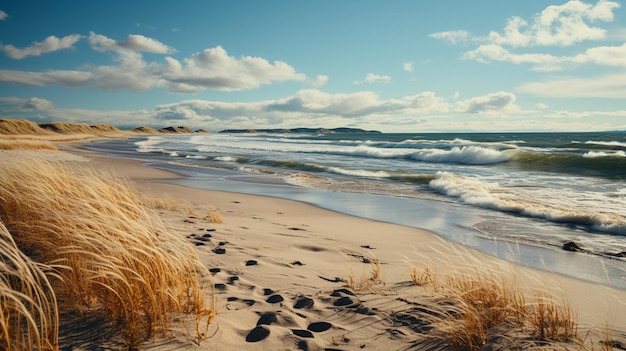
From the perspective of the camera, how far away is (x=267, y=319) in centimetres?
329

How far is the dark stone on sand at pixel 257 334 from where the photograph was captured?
9.70 ft

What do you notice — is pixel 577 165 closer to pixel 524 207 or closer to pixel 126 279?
pixel 524 207

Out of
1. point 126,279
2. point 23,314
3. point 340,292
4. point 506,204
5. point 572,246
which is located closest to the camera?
point 23,314

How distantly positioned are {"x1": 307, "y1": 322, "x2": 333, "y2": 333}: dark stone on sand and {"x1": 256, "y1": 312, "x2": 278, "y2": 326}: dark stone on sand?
0.33 metres

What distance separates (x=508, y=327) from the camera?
3.01 m

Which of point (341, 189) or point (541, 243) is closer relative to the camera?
point (541, 243)

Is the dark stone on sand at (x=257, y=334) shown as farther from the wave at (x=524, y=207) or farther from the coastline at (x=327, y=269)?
the wave at (x=524, y=207)

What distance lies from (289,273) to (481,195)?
33.0ft

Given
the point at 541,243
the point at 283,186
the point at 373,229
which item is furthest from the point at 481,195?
the point at 283,186

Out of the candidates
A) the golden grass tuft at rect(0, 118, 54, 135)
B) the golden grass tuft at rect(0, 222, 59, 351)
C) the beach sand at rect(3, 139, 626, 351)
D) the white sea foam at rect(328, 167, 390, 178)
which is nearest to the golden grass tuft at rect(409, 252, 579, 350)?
the beach sand at rect(3, 139, 626, 351)

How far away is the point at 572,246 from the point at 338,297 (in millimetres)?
5656

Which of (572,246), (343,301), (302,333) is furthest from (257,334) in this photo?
(572,246)

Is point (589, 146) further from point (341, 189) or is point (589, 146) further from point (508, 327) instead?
point (508, 327)

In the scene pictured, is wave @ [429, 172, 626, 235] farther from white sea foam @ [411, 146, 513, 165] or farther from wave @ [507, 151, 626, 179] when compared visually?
white sea foam @ [411, 146, 513, 165]
